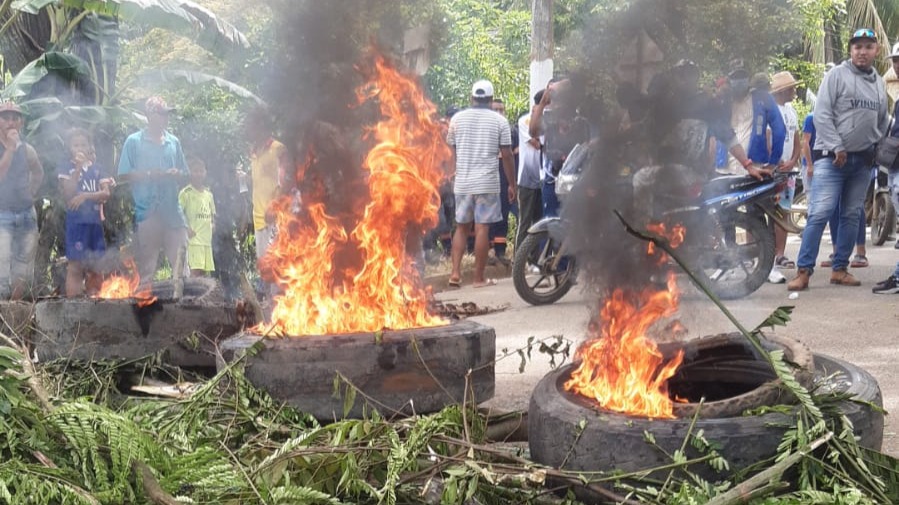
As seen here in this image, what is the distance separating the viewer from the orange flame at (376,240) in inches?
205

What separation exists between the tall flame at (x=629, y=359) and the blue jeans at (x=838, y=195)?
5017 millimetres

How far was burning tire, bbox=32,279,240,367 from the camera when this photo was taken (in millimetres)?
5773

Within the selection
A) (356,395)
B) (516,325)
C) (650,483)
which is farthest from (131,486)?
(516,325)

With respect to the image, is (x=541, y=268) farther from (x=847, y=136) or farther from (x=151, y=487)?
(x=151, y=487)

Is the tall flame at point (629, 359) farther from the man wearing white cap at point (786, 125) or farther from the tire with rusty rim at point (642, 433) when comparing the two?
the man wearing white cap at point (786, 125)

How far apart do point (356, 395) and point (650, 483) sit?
1.74m

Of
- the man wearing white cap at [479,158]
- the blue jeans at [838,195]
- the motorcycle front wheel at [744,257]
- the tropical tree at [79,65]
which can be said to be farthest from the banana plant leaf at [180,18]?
the blue jeans at [838,195]

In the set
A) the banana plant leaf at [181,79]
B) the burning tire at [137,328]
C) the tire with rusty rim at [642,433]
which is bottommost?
the burning tire at [137,328]

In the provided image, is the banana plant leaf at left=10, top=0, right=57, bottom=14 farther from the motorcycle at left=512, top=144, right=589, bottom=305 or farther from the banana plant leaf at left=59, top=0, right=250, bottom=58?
the motorcycle at left=512, top=144, right=589, bottom=305

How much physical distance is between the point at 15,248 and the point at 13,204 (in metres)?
0.43

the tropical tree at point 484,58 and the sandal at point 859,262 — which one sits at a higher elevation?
the tropical tree at point 484,58

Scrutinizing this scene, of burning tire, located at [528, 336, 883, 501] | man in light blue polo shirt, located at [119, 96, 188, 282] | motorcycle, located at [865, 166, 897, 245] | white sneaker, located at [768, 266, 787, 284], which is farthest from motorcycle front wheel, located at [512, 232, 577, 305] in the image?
motorcycle, located at [865, 166, 897, 245]

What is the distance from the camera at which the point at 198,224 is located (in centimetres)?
938

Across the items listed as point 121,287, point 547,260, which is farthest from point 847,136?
point 121,287
